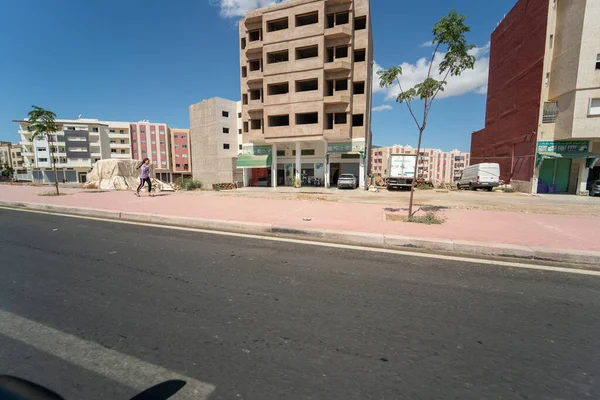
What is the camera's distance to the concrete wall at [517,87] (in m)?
21.1

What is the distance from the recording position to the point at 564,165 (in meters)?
21.0

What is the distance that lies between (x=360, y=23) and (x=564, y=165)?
22.3 meters

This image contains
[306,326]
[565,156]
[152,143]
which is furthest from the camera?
[152,143]

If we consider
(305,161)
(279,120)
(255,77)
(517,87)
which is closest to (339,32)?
(255,77)

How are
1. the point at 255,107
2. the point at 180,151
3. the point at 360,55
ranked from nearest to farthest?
the point at 360,55
the point at 255,107
the point at 180,151

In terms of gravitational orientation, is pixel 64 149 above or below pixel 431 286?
above

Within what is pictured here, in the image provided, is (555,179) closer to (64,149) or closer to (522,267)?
(522,267)

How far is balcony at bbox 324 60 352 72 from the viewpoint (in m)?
24.8

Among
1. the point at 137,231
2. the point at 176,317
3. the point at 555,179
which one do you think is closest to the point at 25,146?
the point at 137,231

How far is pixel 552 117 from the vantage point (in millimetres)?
20156

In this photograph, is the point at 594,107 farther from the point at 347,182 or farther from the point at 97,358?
the point at 97,358

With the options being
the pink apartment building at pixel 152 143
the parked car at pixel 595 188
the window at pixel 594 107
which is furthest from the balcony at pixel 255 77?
the pink apartment building at pixel 152 143

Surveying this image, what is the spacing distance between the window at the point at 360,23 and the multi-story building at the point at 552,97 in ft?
45.7

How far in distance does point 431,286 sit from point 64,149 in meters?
79.5
